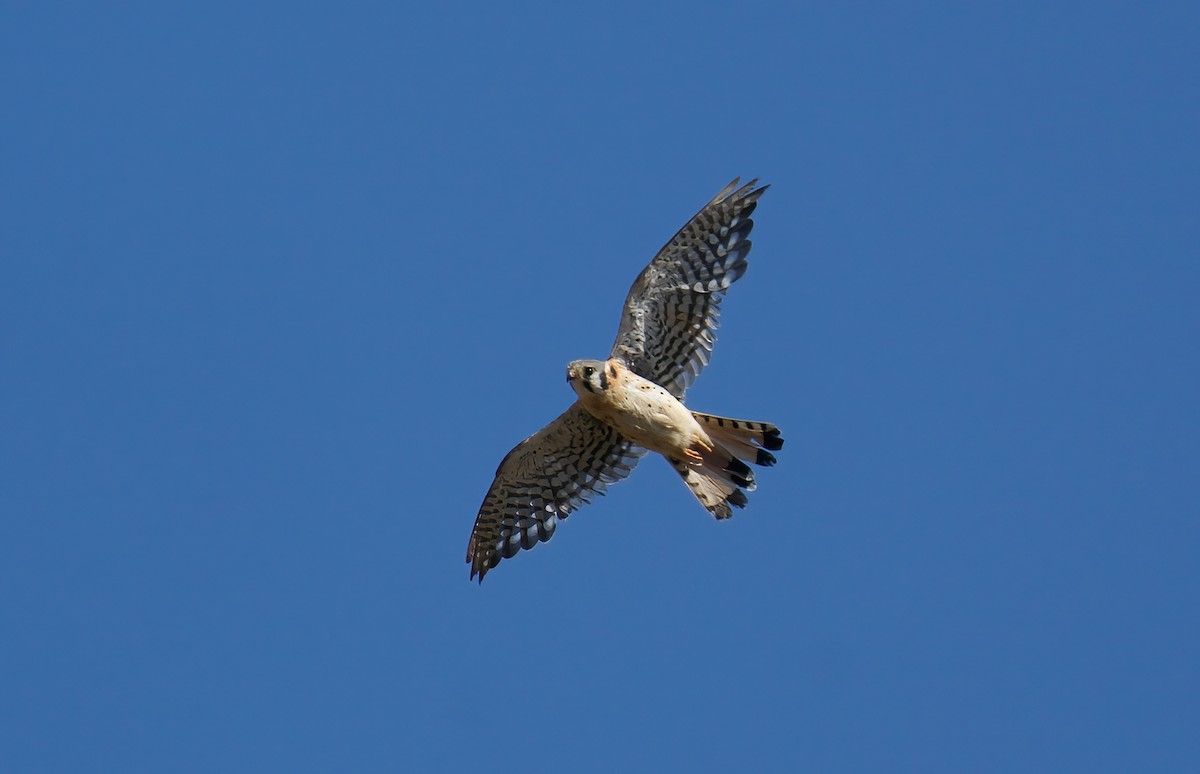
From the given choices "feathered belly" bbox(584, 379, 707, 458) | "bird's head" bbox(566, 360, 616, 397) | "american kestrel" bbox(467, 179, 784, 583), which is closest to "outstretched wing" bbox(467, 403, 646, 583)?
"american kestrel" bbox(467, 179, 784, 583)

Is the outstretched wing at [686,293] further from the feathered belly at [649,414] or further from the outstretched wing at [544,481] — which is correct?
the outstretched wing at [544,481]

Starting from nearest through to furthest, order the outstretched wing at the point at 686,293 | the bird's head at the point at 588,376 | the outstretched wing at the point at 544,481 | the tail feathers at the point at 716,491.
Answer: the bird's head at the point at 588,376 → the outstretched wing at the point at 686,293 → the tail feathers at the point at 716,491 → the outstretched wing at the point at 544,481

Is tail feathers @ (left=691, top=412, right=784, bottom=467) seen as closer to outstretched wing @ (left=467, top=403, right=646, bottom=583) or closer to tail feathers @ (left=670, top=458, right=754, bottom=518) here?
tail feathers @ (left=670, top=458, right=754, bottom=518)

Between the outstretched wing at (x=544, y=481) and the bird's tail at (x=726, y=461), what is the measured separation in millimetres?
679

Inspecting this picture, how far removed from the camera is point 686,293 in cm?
1498

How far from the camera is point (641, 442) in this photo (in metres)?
15.2

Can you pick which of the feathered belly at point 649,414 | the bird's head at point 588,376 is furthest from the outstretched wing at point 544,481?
the bird's head at point 588,376

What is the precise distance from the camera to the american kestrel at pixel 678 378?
14.8m

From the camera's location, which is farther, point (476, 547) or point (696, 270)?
point (476, 547)

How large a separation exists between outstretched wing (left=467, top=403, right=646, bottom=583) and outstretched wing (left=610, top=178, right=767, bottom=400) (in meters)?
0.84

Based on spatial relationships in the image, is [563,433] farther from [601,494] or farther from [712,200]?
[712,200]

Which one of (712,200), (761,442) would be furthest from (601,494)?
(712,200)

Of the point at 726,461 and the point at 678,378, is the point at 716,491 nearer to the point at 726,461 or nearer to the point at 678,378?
the point at 726,461

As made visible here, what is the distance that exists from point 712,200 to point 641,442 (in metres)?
2.34
